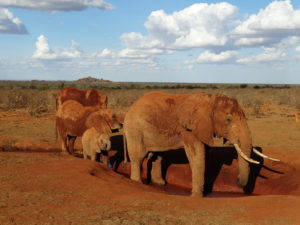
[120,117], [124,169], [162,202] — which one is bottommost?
[124,169]

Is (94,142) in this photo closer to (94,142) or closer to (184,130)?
(94,142)

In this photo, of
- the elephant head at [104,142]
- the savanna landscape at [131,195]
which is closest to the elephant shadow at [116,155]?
the savanna landscape at [131,195]

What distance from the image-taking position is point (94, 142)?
10.9 meters

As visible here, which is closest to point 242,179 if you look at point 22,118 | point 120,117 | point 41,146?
point 120,117

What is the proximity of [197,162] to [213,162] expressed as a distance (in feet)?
10.4

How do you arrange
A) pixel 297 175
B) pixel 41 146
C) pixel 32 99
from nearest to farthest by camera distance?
pixel 297 175, pixel 41 146, pixel 32 99

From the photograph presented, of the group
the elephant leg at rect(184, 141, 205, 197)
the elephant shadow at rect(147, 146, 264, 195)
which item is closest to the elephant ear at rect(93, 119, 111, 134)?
the elephant shadow at rect(147, 146, 264, 195)

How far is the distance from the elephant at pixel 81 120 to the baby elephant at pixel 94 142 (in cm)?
31

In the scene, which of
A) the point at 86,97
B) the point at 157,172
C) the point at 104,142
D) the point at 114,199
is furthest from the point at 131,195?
the point at 86,97

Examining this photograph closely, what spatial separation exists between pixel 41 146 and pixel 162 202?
945cm

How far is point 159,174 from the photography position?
36.4 ft

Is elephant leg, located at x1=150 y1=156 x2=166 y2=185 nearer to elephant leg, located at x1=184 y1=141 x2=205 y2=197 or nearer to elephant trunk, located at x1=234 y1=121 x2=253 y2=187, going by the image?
elephant leg, located at x1=184 y1=141 x2=205 y2=197

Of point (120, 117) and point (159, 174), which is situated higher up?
point (120, 117)

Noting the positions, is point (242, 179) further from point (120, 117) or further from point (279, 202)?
point (120, 117)
